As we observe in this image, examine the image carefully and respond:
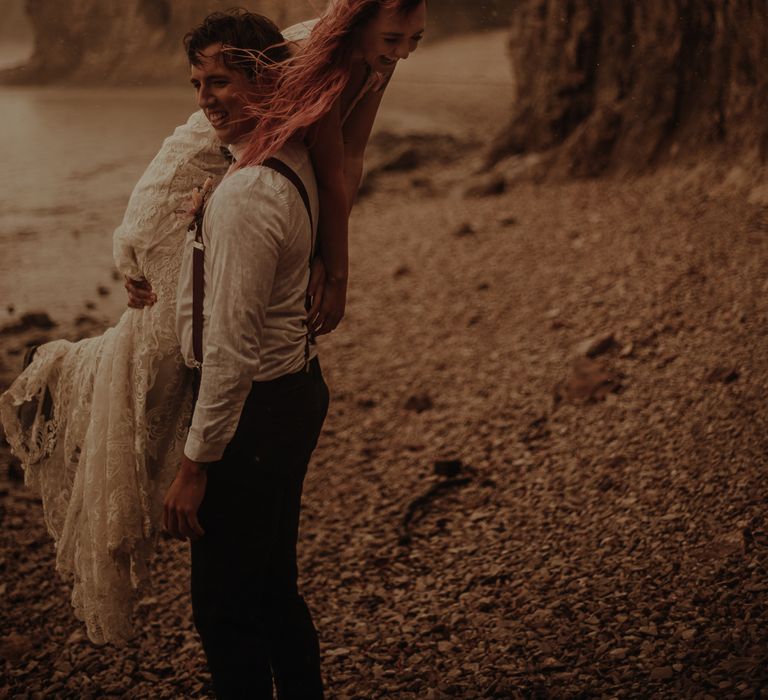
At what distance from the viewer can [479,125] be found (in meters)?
11.3

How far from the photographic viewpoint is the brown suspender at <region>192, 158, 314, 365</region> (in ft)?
4.79

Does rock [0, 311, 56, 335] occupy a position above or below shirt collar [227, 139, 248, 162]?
below

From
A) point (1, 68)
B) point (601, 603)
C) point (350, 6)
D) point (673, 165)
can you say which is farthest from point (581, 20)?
point (1, 68)

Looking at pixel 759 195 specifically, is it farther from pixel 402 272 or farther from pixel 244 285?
pixel 244 285

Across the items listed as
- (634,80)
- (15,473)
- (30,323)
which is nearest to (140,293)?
(15,473)

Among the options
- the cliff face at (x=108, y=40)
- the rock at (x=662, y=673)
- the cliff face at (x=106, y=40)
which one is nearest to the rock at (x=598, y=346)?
the rock at (x=662, y=673)

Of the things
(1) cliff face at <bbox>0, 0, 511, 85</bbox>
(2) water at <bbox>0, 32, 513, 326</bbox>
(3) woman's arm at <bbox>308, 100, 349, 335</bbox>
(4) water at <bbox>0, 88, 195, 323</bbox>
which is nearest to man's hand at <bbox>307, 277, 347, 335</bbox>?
(3) woman's arm at <bbox>308, 100, 349, 335</bbox>

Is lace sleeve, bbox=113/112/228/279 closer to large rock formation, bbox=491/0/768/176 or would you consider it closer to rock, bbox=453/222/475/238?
large rock formation, bbox=491/0/768/176

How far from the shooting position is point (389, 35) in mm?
1520

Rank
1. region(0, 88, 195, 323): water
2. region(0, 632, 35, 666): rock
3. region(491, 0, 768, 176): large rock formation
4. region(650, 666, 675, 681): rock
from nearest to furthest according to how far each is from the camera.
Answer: region(650, 666, 675, 681): rock
region(0, 632, 35, 666): rock
region(491, 0, 768, 176): large rock formation
region(0, 88, 195, 323): water

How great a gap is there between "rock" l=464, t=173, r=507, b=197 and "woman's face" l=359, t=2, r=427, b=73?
16.9ft

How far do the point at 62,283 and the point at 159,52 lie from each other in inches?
181

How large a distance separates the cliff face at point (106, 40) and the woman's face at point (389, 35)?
6830 mm

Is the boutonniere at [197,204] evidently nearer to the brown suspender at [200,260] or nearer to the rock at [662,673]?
the brown suspender at [200,260]
